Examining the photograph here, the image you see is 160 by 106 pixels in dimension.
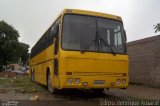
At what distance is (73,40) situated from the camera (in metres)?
12.2

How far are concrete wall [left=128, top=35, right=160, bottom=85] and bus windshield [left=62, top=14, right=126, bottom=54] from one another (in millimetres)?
8918

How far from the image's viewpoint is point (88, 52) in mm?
12164

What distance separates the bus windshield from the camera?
39.9 ft

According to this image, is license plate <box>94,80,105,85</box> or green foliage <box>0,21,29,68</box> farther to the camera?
green foliage <box>0,21,29,68</box>

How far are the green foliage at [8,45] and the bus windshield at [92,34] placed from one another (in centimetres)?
4727

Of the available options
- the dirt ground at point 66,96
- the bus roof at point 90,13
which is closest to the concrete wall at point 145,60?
the dirt ground at point 66,96

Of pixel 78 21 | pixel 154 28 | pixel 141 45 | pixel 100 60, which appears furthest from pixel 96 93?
pixel 141 45

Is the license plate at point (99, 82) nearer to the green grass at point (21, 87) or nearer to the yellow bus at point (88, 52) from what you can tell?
the yellow bus at point (88, 52)

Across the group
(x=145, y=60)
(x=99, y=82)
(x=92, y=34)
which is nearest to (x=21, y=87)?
(x=99, y=82)

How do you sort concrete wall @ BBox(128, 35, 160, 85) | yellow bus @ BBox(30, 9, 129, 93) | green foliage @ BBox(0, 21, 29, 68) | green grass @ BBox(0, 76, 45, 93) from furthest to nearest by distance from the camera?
green foliage @ BBox(0, 21, 29, 68)
concrete wall @ BBox(128, 35, 160, 85)
green grass @ BBox(0, 76, 45, 93)
yellow bus @ BBox(30, 9, 129, 93)

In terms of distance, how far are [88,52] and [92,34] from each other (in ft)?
2.57

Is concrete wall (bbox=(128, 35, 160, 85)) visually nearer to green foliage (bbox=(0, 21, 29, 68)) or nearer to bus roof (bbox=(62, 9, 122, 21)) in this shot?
bus roof (bbox=(62, 9, 122, 21))

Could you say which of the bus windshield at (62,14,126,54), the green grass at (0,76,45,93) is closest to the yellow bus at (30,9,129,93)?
the bus windshield at (62,14,126,54)

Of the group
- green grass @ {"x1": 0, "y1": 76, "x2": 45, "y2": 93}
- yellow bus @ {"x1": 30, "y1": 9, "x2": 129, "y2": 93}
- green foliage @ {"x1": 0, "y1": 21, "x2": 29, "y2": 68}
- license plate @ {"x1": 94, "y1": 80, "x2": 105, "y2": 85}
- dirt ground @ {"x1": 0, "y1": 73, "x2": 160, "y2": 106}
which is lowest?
dirt ground @ {"x1": 0, "y1": 73, "x2": 160, "y2": 106}
